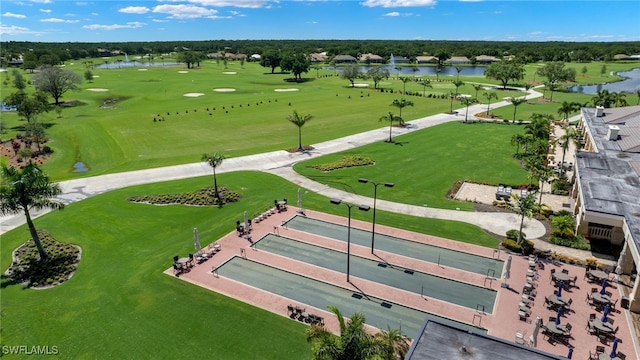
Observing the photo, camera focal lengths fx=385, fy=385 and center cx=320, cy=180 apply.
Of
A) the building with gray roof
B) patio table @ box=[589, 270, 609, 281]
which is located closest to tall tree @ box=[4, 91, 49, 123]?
the building with gray roof

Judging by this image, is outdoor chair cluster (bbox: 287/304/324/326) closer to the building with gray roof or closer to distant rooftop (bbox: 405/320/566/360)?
distant rooftop (bbox: 405/320/566/360)

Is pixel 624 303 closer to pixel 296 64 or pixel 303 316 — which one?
pixel 303 316

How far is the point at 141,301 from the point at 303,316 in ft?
40.9

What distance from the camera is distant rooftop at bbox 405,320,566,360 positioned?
52.5 ft

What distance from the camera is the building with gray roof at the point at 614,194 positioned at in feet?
102

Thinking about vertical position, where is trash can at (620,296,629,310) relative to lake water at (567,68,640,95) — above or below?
below

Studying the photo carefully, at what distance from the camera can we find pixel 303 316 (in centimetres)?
2688

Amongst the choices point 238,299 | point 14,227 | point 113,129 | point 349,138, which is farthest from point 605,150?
point 113,129

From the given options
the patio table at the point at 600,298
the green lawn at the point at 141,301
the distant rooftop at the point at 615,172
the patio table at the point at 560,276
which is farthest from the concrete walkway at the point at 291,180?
the patio table at the point at 600,298

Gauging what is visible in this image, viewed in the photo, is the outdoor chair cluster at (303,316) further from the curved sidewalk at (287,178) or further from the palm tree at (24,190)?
the palm tree at (24,190)

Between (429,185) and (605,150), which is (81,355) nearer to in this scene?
(429,185)

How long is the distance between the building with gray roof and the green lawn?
30.7 ft

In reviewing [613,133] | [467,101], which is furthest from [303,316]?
[467,101]

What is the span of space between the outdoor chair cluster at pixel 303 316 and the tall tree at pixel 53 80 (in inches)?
4370
